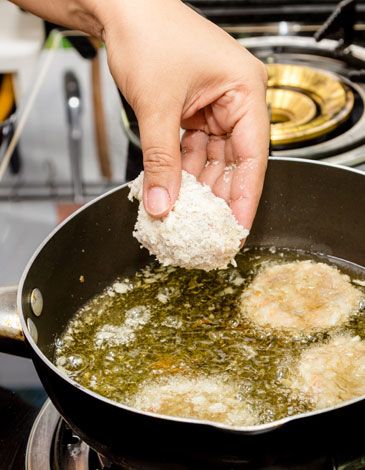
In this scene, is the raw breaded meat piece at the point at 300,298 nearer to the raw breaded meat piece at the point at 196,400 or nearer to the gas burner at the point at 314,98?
the raw breaded meat piece at the point at 196,400

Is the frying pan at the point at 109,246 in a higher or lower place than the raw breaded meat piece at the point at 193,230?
lower

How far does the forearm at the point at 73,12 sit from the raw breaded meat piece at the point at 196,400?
0.67 m

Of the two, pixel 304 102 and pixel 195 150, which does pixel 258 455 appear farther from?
pixel 304 102

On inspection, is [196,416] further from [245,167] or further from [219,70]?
[219,70]

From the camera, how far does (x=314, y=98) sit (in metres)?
1.77

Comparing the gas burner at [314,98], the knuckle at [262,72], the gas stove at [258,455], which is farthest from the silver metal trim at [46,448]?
the gas burner at [314,98]

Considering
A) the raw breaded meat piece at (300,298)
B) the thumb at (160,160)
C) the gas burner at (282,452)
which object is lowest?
the raw breaded meat piece at (300,298)

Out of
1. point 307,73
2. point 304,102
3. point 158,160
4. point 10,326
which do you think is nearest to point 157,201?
→ point 158,160

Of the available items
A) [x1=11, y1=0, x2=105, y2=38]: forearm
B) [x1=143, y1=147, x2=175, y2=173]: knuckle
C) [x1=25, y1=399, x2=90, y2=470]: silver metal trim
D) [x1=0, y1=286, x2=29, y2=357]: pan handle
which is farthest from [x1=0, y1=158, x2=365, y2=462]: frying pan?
[x1=11, y1=0, x2=105, y2=38]: forearm

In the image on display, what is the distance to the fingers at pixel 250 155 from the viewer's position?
118 centimetres

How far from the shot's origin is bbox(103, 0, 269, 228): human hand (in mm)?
1064

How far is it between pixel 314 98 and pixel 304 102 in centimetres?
5

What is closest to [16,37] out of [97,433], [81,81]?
[81,81]

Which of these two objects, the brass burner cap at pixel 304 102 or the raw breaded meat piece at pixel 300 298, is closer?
the raw breaded meat piece at pixel 300 298
